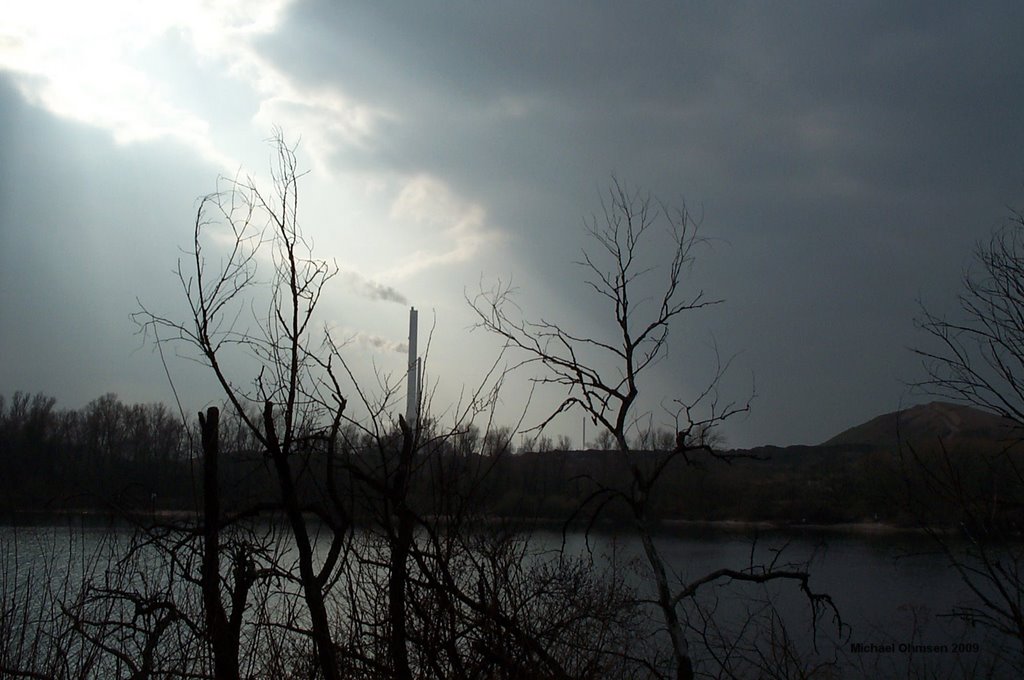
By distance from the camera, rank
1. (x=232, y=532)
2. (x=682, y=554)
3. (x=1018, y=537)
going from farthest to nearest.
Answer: (x=682, y=554), (x=1018, y=537), (x=232, y=532)

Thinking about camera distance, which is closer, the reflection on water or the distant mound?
the distant mound

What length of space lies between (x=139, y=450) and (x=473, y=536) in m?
3.81

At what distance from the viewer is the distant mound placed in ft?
23.8

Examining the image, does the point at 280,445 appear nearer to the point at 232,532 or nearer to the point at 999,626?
the point at 232,532

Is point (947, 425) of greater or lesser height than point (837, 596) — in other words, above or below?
above

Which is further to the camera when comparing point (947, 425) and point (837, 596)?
point (837, 596)

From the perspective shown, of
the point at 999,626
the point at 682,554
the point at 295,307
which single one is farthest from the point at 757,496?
the point at 295,307

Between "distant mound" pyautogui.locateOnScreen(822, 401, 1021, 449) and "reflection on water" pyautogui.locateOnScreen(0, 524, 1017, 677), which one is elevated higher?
"distant mound" pyautogui.locateOnScreen(822, 401, 1021, 449)

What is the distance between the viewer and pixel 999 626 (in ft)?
19.2

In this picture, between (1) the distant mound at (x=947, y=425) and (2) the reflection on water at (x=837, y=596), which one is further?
(2) the reflection on water at (x=837, y=596)

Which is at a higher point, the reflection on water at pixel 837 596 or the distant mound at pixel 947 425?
the distant mound at pixel 947 425

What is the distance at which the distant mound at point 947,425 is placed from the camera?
23.8ft

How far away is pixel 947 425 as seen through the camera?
27.6ft

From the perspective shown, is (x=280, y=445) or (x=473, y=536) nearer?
(x=280, y=445)
